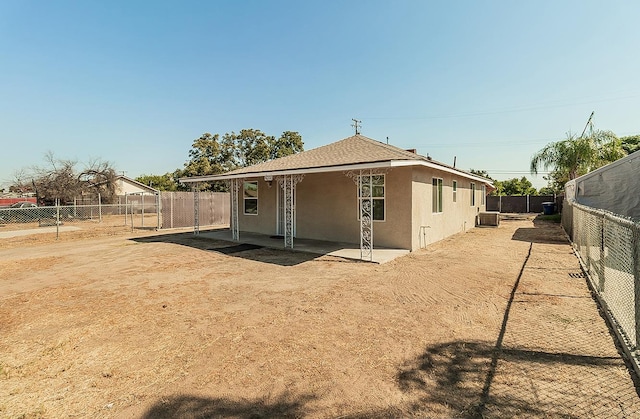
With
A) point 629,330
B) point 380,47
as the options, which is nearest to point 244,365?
point 629,330

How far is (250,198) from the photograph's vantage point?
13.9 metres

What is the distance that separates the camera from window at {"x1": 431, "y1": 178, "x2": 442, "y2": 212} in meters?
11.0

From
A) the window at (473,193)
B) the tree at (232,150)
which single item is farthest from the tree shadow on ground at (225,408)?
the tree at (232,150)

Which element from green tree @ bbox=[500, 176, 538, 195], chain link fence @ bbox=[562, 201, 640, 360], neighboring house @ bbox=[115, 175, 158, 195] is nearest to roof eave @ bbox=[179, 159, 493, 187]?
chain link fence @ bbox=[562, 201, 640, 360]

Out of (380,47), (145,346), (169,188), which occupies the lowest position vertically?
(145,346)

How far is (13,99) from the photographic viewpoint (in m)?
13.9

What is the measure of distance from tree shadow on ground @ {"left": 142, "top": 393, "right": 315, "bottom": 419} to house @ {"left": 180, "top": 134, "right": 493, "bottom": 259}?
18.5 feet

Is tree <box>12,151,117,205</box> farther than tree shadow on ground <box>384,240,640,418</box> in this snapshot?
Yes

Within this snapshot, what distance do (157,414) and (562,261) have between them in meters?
9.62

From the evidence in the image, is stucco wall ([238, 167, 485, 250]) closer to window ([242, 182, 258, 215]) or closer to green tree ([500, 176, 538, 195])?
window ([242, 182, 258, 215])

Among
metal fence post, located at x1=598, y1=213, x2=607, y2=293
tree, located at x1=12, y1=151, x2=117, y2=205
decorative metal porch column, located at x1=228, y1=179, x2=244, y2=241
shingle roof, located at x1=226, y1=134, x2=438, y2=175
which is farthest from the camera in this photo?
tree, located at x1=12, y1=151, x2=117, y2=205

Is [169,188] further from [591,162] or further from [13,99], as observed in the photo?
[591,162]

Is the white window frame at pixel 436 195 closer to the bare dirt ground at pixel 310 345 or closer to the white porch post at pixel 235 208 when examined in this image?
the bare dirt ground at pixel 310 345

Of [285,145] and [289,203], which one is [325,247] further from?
[285,145]
